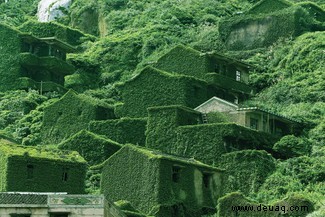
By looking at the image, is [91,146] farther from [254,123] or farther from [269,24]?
[269,24]

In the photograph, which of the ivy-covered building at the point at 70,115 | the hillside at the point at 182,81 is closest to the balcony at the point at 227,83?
the hillside at the point at 182,81

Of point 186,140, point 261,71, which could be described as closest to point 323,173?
point 186,140

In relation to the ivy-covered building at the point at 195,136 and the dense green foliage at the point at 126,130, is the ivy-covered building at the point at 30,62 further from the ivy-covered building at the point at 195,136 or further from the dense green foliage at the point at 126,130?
the ivy-covered building at the point at 195,136

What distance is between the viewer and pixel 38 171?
88000 mm

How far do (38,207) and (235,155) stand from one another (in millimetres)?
24872

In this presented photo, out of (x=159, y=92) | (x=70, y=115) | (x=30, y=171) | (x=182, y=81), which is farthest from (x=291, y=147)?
(x=70, y=115)

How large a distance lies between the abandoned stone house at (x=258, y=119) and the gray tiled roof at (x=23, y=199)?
31.9m

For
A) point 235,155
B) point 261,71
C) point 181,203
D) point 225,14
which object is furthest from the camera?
point 225,14

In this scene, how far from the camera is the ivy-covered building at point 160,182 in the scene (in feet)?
283

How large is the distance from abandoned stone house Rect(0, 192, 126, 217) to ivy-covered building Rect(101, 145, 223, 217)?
1559 cm

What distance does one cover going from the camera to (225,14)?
146750mm

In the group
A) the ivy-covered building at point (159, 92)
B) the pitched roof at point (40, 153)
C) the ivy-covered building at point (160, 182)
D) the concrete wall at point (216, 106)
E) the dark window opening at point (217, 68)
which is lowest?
the ivy-covered building at point (160, 182)

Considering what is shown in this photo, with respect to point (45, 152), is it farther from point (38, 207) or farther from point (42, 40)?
point (42, 40)

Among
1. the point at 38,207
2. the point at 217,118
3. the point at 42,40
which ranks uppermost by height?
the point at 42,40
